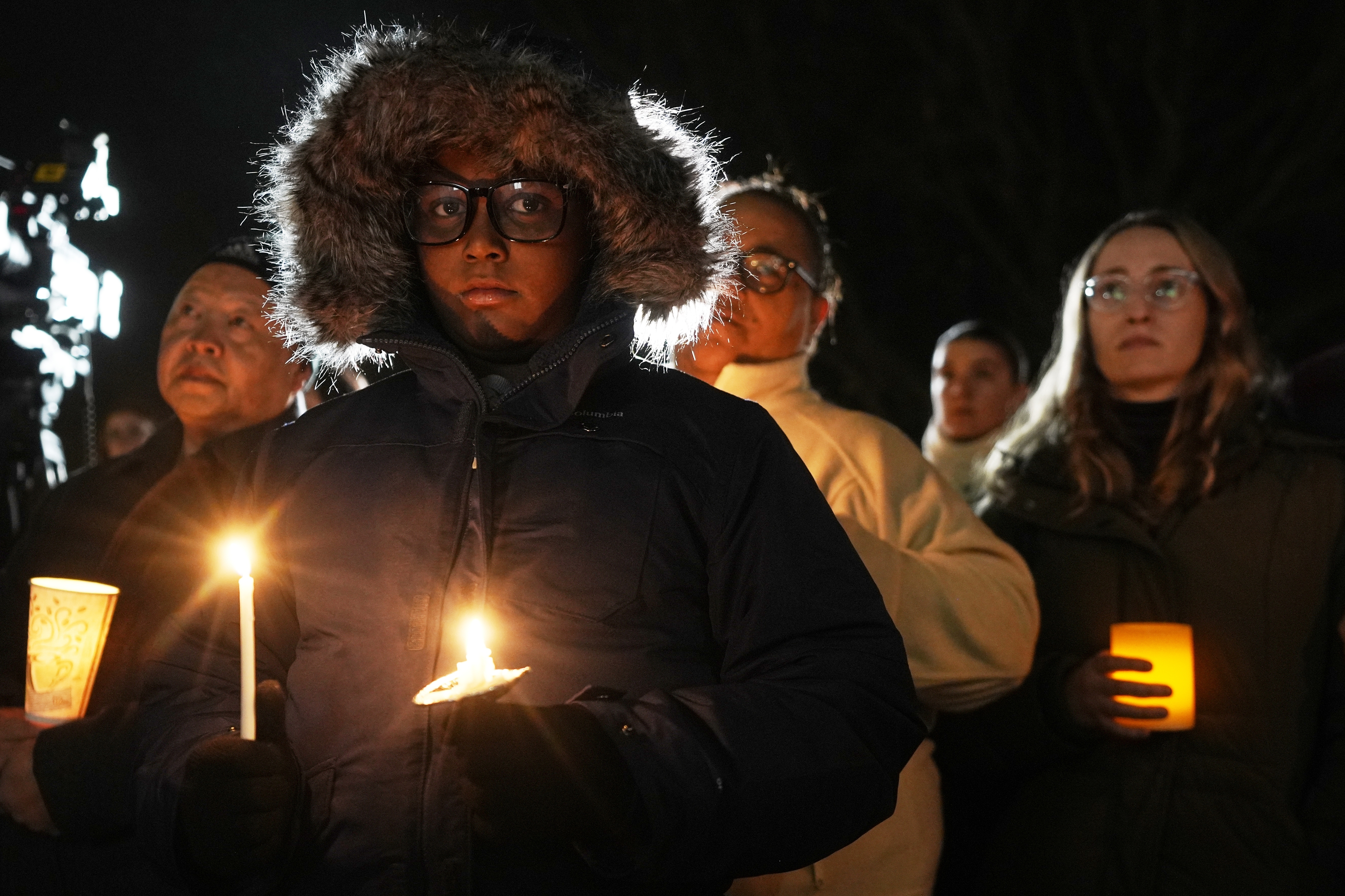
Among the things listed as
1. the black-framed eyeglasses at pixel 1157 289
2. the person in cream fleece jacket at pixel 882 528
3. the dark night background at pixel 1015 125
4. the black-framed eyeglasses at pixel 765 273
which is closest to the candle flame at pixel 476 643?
the person in cream fleece jacket at pixel 882 528

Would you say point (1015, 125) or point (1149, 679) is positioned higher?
point (1015, 125)

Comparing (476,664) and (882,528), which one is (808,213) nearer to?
(882,528)

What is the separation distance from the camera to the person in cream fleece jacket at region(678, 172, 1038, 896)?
9.15ft

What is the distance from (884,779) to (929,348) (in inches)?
531

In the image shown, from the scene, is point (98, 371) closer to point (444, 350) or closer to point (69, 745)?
point (69, 745)

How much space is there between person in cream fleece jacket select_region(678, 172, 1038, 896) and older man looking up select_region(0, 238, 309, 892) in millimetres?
1188

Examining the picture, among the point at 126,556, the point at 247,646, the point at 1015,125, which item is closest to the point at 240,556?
the point at 247,646

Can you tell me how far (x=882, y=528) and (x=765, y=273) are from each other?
27.0 inches

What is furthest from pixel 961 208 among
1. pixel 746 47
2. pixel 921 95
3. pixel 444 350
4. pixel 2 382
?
pixel 444 350

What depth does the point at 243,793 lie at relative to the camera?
181 cm

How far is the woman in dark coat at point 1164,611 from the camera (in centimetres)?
302

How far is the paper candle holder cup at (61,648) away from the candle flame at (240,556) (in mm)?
1058

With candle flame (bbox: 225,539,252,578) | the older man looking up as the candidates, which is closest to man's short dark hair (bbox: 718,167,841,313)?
the older man looking up

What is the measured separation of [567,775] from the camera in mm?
1702
